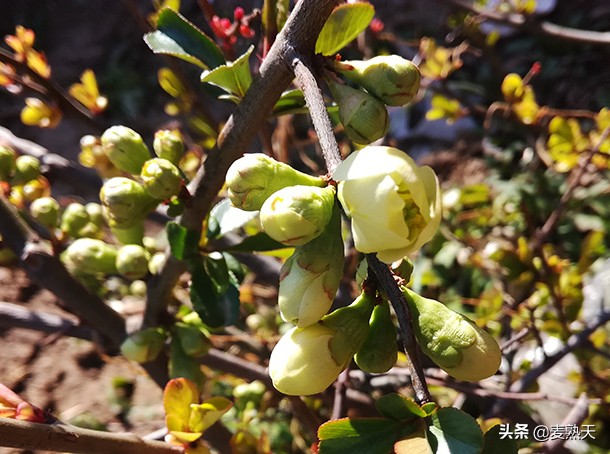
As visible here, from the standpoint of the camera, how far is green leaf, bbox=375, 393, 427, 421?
395 millimetres

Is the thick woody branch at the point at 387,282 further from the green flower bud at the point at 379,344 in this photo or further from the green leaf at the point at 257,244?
the green leaf at the point at 257,244

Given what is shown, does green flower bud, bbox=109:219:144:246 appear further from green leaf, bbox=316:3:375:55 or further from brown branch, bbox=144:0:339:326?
green leaf, bbox=316:3:375:55

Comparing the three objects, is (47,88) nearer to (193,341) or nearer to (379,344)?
(193,341)

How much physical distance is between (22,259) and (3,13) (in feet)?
16.0

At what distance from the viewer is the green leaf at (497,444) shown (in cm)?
43

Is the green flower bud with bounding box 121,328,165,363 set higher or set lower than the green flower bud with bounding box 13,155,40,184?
lower

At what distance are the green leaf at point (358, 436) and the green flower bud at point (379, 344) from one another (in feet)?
0.16

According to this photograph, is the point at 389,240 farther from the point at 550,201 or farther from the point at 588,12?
the point at 588,12

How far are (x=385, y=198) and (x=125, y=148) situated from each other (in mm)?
392

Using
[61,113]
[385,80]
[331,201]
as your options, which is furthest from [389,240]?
[61,113]

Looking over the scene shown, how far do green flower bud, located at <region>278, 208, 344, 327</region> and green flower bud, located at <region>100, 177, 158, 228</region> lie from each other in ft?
0.82

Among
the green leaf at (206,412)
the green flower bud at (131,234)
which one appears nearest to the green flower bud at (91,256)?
the green flower bud at (131,234)

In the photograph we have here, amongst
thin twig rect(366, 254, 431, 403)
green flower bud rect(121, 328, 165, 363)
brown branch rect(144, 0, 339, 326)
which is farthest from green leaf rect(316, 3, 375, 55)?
green flower bud rect(121, 328, 165, 363)

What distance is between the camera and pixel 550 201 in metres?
2.31
